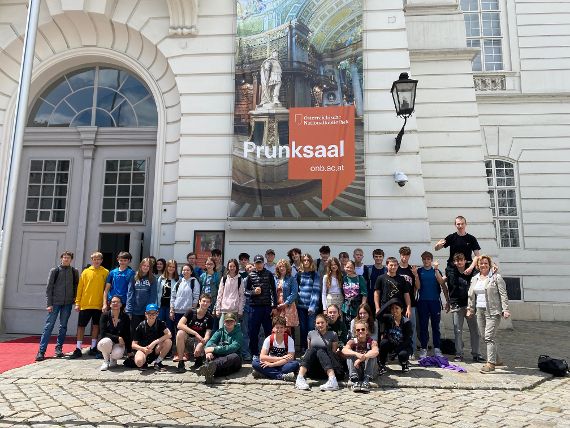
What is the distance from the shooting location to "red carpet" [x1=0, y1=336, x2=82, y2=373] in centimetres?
706

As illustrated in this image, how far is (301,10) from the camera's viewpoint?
384 inches

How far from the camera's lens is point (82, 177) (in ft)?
34.1

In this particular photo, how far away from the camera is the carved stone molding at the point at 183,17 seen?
10.0 metres

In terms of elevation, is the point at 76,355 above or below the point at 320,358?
below

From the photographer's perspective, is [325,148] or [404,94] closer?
[404,94]

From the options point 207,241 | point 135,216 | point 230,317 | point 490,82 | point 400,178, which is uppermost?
point 490,82

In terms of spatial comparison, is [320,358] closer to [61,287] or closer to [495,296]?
[495,296]

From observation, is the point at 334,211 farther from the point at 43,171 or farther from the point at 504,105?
the point at 504,105

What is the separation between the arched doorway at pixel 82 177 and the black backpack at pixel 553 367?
27.0ft

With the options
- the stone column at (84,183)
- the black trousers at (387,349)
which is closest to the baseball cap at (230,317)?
the black trousers at (387,349)

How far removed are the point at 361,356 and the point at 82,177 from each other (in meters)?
8.22

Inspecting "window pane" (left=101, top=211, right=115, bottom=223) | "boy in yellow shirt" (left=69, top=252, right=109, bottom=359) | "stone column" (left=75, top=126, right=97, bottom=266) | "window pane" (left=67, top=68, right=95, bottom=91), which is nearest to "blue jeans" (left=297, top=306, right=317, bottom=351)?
"boy in yellow shirt" (left=69, top=252, right=109, bottom=359)

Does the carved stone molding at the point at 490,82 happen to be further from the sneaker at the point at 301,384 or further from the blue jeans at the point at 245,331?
the sneaker at the point at 301,384

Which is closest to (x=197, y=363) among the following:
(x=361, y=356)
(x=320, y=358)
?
(x=320, y=358)
